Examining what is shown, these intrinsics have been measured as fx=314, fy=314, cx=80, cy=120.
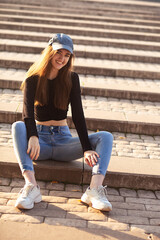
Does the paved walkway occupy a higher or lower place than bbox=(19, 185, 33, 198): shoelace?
lower

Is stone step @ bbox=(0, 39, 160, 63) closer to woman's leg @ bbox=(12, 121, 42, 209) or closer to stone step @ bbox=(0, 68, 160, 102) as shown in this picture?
stone step @ bbox=(0, 68, 160, 102)

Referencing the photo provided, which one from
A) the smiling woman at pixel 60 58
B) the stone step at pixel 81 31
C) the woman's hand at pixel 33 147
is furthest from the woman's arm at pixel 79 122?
the stone step at pixel 81 31

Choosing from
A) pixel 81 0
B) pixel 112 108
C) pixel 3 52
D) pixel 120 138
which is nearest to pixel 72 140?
pixel 120 138

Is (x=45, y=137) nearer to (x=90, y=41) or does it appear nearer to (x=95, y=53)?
(x=95, y=53)

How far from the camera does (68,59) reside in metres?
3.15

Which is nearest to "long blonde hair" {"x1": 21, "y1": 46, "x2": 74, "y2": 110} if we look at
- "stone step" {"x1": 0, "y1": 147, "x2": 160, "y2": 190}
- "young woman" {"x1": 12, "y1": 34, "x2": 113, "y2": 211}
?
"young woman" {"x1": 12, "y1": 34, "x2": 113, "y2": 211}

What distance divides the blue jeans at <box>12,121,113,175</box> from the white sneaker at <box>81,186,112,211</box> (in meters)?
0.18

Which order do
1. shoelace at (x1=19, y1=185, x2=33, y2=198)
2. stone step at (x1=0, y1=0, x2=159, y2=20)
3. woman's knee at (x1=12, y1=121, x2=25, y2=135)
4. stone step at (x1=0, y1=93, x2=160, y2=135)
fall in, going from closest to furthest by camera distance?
shoelace at (x1=19, y1=185, x2=33, y2=198) < woman's knee at (x1=12, y1=121, x2=25, y2=135) < stone step at (x1=0, y1=93, x2=160, y2=135) < stone step at (x1=0, y1=0, x2=159, y2=20)

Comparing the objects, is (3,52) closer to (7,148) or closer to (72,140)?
(7,148)

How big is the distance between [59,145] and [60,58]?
2.94 ft

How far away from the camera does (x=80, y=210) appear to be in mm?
3012

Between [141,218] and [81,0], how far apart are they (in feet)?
39.9

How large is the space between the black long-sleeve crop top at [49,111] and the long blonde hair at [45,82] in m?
0.05

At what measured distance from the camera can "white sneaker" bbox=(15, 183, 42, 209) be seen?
2859mm
